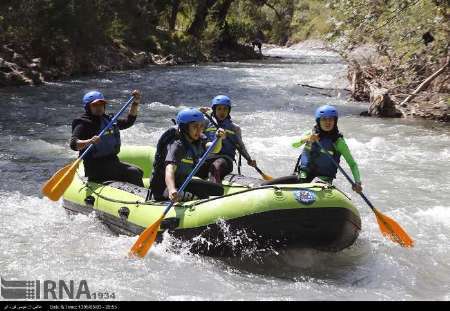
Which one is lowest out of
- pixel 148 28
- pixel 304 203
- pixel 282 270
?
pixel 148 28

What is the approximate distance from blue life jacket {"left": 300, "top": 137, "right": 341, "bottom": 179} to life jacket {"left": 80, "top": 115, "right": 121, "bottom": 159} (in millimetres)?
2059

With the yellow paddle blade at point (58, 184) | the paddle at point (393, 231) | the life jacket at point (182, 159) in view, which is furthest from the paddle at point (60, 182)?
the paddle at point (393, 231)

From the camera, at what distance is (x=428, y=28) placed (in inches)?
500

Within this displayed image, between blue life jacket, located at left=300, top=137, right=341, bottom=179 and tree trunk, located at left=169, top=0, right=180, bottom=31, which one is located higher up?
blue life jacket, located at left=300, top=137, right=341, bottom=179

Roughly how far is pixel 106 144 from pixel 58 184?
649mm

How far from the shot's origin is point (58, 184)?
6.61 meters

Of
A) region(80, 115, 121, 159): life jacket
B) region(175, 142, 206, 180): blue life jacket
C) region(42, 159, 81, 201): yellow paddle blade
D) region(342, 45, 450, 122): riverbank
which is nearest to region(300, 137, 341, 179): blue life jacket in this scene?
region(175, 142, 206, 180): blue life jacket

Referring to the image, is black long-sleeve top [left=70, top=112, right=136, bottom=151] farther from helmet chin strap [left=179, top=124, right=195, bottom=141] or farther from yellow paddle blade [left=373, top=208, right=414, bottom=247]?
yellow paddle blade [left=373, top=208, right=414, bottom=247]

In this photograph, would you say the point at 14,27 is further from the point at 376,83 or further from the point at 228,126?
the point at 228,126

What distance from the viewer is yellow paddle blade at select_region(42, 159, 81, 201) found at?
6.60 metres

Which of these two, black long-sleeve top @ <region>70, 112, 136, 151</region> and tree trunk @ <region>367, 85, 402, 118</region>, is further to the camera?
tree trunk @ <region>367, 85, 402, 118</region>

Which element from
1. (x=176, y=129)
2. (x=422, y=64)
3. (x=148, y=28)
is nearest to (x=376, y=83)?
(x=422, y=64)

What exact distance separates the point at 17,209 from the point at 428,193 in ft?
16.3

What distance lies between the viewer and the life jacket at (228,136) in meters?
6.90
